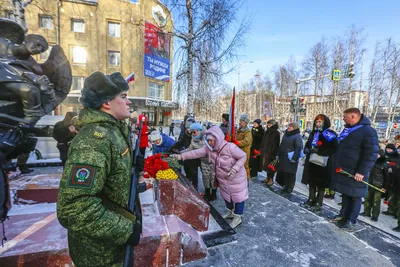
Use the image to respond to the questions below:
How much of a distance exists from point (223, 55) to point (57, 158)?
763cm

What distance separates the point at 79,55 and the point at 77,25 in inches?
115

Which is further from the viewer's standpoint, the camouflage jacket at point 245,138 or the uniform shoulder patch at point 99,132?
the camouflage jacket at point 245,138

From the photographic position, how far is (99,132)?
122 cm

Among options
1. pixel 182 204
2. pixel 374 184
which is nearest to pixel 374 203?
pixel 374 184

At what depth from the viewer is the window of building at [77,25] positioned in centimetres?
2076

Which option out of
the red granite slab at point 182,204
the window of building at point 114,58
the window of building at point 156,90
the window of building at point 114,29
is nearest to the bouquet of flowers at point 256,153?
the red granite slab at point 182,204

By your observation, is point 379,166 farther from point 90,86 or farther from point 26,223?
point 26,223

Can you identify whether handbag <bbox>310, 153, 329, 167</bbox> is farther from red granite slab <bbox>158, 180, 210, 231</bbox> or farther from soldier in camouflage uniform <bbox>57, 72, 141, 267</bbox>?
soldier in camouflage uniform <bbox>57, 72, 141, 267</bbox>

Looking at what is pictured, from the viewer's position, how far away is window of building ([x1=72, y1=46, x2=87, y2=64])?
20.9 m

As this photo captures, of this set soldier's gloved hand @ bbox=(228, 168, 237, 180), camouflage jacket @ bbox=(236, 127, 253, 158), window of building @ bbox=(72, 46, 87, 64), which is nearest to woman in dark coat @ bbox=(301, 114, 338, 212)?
camouflage jacket @ bbox=(236, 127, 253, 158)

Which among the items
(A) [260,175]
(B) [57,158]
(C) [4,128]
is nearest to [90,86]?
(C) [4,128]

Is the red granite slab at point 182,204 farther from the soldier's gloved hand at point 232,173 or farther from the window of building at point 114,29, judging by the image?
the window of building at point 114,29

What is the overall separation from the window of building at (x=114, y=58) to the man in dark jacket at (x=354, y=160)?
23.0m

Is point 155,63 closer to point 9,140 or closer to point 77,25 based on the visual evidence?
point 77,25
